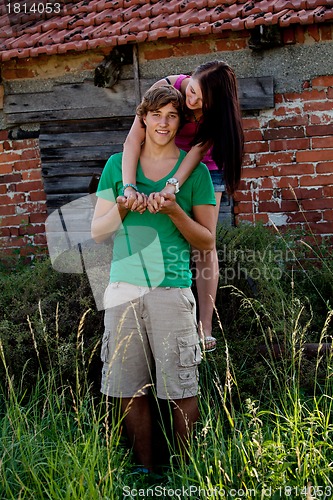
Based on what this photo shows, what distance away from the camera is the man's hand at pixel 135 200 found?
3186 millimetres

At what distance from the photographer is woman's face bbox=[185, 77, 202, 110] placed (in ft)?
12.0

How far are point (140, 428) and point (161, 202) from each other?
118cm

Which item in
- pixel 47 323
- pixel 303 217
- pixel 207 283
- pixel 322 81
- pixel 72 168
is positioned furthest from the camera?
pixel 72 168

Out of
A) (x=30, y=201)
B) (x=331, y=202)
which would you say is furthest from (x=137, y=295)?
(x=30, y=201)

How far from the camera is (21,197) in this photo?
7.44 meters

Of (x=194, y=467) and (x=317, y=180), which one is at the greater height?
(x=317, y=180)

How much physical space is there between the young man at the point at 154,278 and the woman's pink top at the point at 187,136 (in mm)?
441

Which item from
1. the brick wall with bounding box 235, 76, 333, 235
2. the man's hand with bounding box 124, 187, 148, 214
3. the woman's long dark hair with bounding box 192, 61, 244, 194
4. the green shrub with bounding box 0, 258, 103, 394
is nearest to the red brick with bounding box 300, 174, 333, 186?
the brick wall with bounding box 235, 76, 333, 235

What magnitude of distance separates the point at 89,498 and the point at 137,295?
0.99 meters

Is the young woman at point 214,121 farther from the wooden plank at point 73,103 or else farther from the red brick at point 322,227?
the wooden plank at point 73,103

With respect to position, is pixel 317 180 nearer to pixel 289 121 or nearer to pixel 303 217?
pixel 303 217

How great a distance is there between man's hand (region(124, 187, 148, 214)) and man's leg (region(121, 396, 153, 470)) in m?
0.98

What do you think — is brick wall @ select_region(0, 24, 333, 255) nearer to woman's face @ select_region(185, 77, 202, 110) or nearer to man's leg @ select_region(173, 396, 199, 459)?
woman's face @ select_region(185, 77, 202, 110)

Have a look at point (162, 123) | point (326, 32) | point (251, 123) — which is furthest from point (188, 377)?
point (326, 32)
